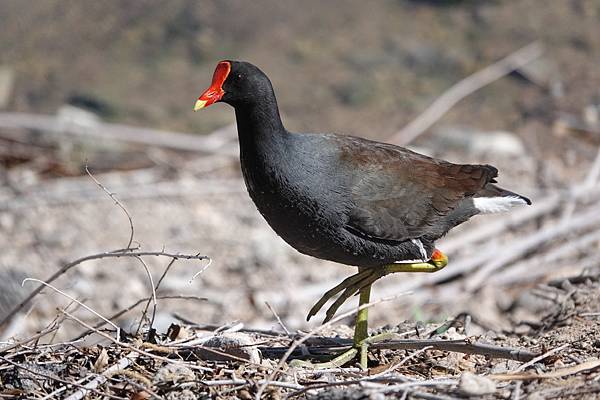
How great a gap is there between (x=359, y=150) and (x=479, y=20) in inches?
230

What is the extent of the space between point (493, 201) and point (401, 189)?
0.48 metres

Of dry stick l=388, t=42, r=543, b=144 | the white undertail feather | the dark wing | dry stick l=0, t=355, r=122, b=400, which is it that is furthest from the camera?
dry stick l=388, t=42, r=543, b=144

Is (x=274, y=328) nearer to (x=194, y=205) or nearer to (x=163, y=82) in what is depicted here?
(x=194, y=205)

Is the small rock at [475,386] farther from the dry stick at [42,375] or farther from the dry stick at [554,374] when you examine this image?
the dry stick at [42,375]

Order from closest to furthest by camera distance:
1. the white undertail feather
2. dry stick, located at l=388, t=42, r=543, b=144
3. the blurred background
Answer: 1. the white undertail feather
2. the blurred background
3. dry stick, located at l=388, t=42, r=543, b=144

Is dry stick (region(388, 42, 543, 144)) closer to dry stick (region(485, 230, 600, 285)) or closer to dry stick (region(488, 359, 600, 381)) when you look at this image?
dry stick (region(485, 230, 600, 285))

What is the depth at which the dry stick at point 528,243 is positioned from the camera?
18.7 feet

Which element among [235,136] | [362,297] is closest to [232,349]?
[362,297]

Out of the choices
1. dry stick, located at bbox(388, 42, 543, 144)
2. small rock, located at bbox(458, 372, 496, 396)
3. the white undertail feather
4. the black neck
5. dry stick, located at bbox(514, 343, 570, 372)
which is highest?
dry stick, located at bbox(388, 42, 543, 144)

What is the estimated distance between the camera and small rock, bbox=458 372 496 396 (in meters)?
2.82

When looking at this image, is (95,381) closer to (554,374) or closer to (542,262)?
(554,374)

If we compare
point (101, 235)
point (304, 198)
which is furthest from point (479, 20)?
point (304, 198)

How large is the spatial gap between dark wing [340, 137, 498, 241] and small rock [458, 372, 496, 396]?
81cm

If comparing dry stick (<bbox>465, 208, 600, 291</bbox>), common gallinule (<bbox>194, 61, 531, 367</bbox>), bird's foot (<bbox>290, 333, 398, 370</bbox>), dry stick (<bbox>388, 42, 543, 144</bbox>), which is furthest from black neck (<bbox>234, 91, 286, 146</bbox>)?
dry stick (<bbox>388, 42, 543, 144</bbox>)
